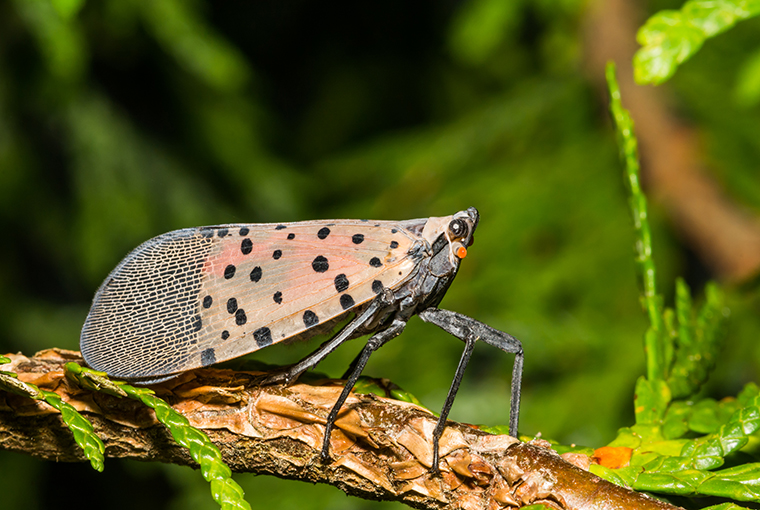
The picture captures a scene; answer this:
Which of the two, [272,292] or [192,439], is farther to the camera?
[272,292]

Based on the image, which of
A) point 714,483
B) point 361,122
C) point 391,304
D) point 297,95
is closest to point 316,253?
point 391,304

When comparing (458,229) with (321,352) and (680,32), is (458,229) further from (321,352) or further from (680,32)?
(680,32)

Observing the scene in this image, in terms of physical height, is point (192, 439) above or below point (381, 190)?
below

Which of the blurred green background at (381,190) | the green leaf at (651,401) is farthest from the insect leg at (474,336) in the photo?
the blurred green background at (381,190)

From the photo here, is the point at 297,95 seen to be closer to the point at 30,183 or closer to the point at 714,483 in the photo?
the point at 30,183

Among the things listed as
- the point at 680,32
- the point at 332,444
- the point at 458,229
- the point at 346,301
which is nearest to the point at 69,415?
the point at 332,444

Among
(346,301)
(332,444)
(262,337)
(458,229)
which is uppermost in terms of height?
(458,229)

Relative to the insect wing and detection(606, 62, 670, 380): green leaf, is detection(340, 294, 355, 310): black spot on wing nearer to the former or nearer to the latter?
the insect wing

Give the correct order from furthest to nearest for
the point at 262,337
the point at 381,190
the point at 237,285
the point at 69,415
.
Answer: the point at 381,190 < the point at 237,285 < the point at 262,337 < the point at 69,415
